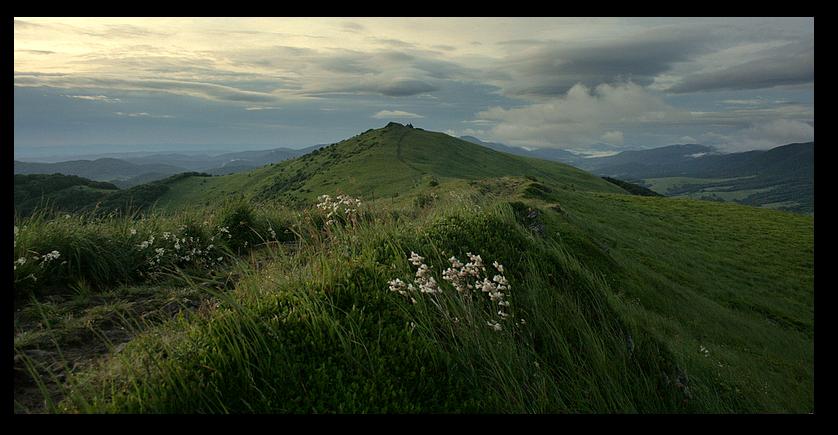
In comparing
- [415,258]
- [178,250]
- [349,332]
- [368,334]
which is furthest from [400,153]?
[349,332]

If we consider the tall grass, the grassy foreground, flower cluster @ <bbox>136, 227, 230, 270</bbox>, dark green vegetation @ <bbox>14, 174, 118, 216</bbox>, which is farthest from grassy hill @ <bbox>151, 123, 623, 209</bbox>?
the tall grass

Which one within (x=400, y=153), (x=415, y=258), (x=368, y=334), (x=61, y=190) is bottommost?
(x=368, y=334)

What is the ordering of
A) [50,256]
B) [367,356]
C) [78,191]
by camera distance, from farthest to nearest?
[78,191] → [50,256] → [367,356]

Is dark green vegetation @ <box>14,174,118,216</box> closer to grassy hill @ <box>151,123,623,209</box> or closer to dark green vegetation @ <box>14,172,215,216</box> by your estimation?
dark green vegetation @ <box>14,172,215,216</box>

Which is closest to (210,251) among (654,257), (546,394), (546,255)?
(546,255)

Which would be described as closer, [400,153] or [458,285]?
[458,285]

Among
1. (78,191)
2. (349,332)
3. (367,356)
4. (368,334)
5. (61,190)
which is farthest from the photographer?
(61,190)

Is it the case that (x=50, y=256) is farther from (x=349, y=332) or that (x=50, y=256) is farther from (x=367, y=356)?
(x=367, y=356)

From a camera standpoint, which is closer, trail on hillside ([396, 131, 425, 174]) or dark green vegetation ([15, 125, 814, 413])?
dark green vegetation ([15, 125, 814, 413])

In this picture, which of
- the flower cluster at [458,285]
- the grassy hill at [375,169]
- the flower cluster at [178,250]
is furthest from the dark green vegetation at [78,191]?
the flower cluster at [458,285]

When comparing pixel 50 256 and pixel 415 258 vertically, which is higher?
pixel 415 258

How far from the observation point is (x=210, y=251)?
32.4 ft

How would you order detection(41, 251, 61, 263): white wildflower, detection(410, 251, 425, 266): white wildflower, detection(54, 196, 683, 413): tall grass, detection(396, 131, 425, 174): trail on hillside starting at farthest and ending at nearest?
detection(396, 131, 425, 174): trail on hillside, detection(41, 251, 61, 263): white wildflower, detection(410, 251, 425, 266): white wildflower, detection(54, 196, 683, 413): tall grass

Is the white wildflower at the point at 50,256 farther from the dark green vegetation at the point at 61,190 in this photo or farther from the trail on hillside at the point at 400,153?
the dark green vegetation at the point at 61,190
